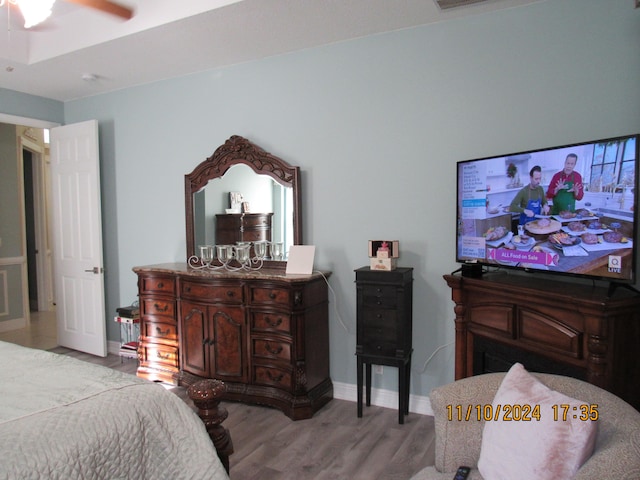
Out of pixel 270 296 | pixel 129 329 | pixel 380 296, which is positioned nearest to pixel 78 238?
pixel 129 329

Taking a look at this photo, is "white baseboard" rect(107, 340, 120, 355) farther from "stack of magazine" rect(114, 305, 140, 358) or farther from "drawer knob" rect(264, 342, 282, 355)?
"drawer knob" rect(264, 342, 282, 355)

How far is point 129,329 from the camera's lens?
4.11 m

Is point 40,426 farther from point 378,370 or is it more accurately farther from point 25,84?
point 25,84

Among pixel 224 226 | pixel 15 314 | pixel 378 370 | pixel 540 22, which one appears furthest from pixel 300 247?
pixel 15 314

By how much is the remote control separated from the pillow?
0.05 m

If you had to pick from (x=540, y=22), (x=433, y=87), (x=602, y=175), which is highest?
(x=540, y=22)

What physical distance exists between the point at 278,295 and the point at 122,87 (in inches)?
105

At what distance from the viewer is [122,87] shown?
4102mm

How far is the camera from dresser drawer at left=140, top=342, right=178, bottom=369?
3445 millimetres

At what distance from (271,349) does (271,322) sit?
7.3 inches

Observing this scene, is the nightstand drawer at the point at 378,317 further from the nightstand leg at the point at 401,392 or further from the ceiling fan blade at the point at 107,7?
the ceiling fan blade at the point at 107,7

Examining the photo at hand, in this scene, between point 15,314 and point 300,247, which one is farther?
point 15,314

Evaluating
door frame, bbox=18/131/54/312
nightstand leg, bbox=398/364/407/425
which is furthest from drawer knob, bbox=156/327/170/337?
door frame, bbox=18/131/54/312

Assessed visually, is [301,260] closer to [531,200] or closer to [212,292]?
[212,292]
